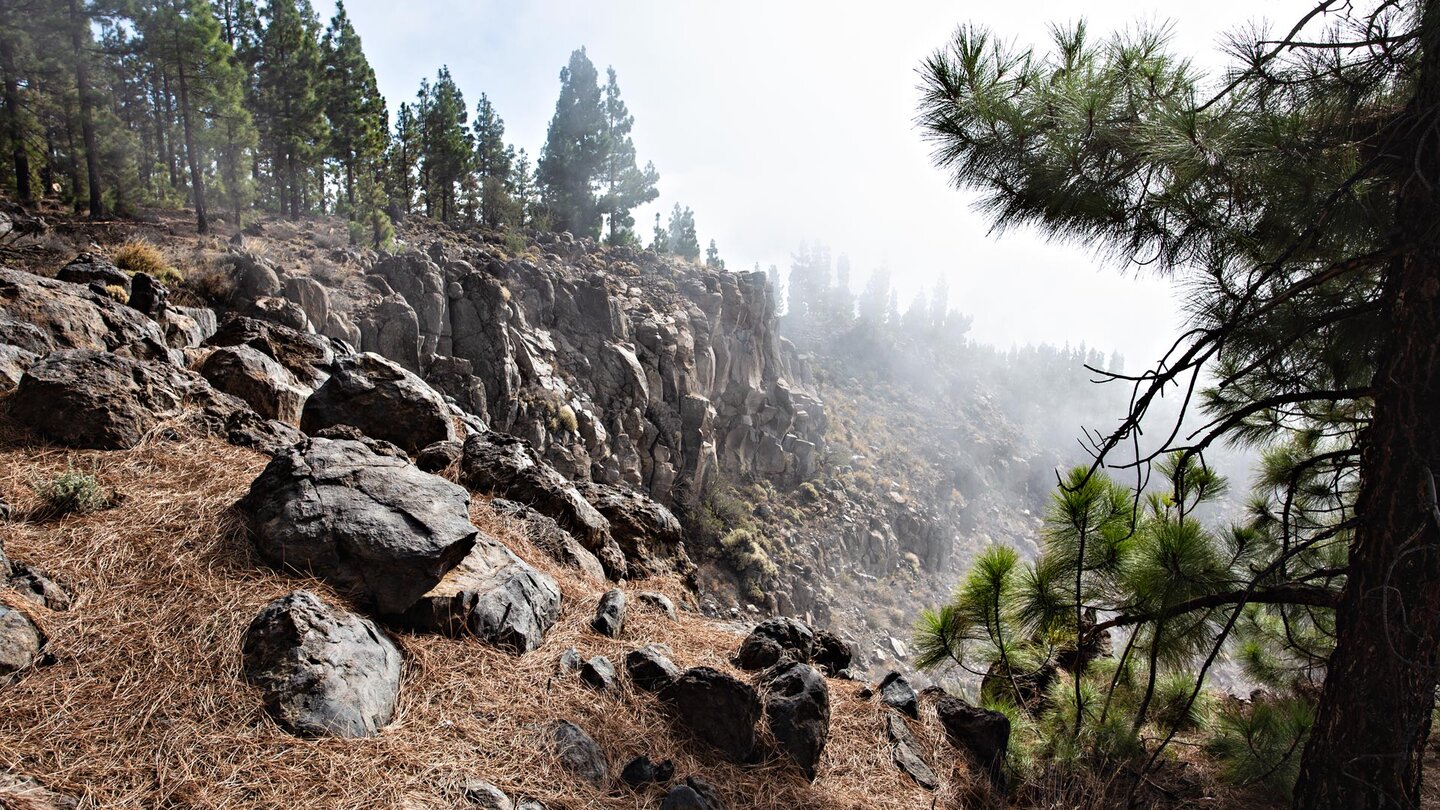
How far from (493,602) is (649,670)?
88 cm

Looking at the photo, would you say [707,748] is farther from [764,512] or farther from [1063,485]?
[764,512]

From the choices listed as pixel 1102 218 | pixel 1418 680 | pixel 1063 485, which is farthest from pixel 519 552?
pixel 1418 680

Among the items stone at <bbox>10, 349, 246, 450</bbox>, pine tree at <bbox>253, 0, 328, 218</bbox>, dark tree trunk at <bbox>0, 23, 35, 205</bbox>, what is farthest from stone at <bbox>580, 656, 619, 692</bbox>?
pine tree at <bbox>253, 0, 328, 218</bbox>

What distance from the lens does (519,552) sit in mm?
4230

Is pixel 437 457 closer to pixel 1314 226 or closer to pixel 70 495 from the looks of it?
pixel 70 495

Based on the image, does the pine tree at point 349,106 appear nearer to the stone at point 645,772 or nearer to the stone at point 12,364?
the stone at point 12,364

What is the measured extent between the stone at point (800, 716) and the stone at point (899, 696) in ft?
2.34

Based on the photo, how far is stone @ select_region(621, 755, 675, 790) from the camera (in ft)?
8.79

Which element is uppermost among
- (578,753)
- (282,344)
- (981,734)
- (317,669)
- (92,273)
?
(92,273)

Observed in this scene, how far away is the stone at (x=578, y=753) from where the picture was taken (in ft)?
8.61

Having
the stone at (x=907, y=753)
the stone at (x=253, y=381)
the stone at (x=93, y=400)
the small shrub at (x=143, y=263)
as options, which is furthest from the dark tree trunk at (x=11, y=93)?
the stone at (x=907, y=753)

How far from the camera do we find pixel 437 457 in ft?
16.5

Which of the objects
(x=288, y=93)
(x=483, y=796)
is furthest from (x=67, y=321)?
(x=288, y=93)

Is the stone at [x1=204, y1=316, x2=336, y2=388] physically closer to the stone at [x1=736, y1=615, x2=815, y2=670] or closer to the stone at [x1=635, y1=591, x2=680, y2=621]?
the stone at [x1=635, y1=591, x2=680, y2=621]
